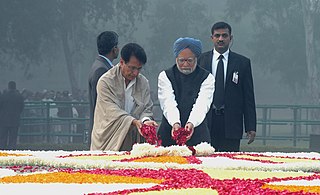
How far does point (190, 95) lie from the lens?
9203mm

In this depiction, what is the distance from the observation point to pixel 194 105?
898 centimetres

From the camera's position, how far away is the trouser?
2588 centimetres

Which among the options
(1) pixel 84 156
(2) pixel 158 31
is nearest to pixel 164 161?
(1) pixel 84 156

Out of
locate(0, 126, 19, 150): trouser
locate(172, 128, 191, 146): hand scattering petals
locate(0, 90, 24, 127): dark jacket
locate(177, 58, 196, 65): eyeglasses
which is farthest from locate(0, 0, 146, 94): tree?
locate(172, 128, 191, 146): hand scattering petals

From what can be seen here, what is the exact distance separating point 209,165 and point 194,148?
2.93ft

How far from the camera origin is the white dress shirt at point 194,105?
8.83 m

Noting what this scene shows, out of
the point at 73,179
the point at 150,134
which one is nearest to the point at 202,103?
the point at 150,134

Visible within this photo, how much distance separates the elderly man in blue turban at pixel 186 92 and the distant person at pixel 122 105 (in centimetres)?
19

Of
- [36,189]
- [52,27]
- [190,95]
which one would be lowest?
[36,189]

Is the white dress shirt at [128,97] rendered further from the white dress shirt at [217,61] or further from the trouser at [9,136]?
the trouser at [9,136]

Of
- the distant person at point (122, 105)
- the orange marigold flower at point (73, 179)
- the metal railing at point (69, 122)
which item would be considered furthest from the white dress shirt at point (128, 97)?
the metal railing at point (69, 122)

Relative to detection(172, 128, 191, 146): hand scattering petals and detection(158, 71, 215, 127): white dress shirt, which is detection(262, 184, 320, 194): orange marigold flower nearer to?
detection(172, 128, 191, 146): hand scattering petals

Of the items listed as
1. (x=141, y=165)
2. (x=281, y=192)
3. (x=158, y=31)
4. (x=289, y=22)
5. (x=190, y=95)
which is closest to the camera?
(x=281, y=192)

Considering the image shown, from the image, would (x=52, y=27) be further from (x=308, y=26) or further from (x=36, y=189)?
(x=36, y=189)
